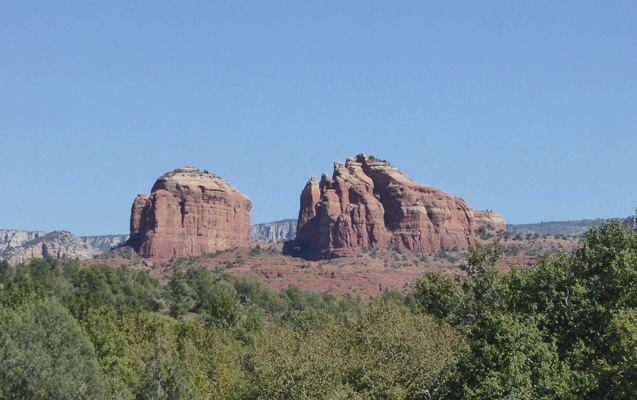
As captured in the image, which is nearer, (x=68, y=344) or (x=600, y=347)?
(x=600, y=347)

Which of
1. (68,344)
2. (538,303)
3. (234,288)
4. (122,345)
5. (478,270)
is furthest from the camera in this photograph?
(234,288)

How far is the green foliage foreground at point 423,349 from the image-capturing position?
153 ft

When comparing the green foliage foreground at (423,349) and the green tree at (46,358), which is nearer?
the green foliage foreground at (423,349)

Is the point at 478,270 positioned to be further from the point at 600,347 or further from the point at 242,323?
the point at 242,323

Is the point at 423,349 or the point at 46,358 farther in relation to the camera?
the point at 46,358

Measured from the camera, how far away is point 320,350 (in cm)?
5881

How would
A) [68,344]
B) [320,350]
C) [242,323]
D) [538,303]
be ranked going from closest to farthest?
[538,303] → [320,350] → [68,344] → [242,323]

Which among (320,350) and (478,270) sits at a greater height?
(478,270)

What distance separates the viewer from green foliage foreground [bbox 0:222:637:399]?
46594 millimetres

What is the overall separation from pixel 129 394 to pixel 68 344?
8.38 metres

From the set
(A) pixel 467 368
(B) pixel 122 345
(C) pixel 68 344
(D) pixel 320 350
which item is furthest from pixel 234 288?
(A) pixel 467 368

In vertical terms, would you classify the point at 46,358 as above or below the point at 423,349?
above

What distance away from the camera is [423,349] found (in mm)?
53094

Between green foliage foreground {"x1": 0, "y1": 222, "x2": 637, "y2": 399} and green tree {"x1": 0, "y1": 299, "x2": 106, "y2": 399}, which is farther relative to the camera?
green tree {"x1": 0, "y1": 299, "x2": 106, "y2": 399}
